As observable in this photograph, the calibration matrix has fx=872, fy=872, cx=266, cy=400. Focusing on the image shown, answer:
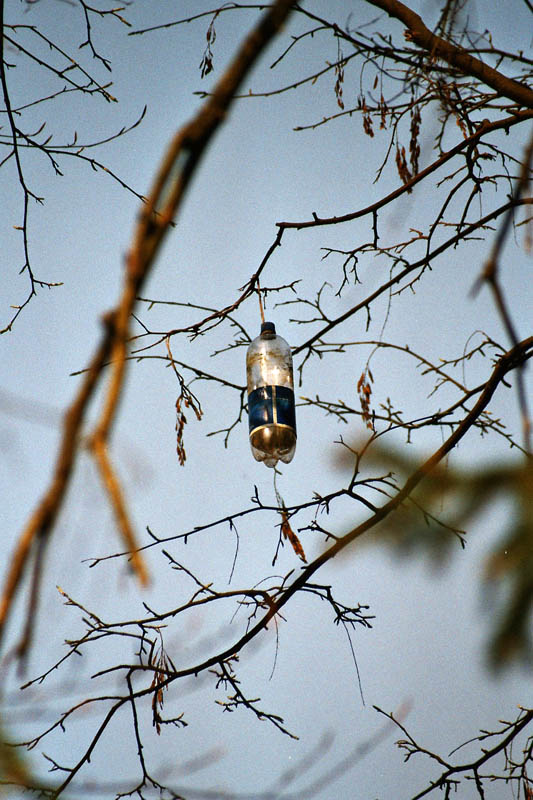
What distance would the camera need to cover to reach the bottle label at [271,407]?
282cm

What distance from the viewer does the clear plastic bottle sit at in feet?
9.28

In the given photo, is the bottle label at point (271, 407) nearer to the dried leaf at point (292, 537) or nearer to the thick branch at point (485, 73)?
the dried leaf at point (292, 537)

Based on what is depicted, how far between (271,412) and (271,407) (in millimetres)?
18

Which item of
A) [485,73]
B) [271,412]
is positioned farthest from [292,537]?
[485,73]

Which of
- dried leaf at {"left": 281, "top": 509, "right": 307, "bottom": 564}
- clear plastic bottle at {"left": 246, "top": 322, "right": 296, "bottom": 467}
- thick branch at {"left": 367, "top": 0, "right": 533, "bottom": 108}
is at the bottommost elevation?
dried leaf at {"left": 281, "top": 509, "right": 307, "bottom": 564}

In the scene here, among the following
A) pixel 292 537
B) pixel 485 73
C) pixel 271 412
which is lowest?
pixel 292 537

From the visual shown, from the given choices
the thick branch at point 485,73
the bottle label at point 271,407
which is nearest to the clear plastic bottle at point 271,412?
the bottle label at point 271,407

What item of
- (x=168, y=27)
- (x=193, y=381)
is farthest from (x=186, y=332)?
(x=168, y=27)

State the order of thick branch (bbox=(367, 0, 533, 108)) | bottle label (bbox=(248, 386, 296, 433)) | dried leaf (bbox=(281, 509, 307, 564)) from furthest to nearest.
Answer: bottle label (bbox=(248, 386, 296, 433)) < thick branch (bbox=(367, 0, 533, 108)) < dried leaf (bbox=(281, 509, 307, 564))

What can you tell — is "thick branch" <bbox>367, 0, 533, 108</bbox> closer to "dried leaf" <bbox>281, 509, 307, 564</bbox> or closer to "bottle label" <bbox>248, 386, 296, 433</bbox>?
"bottle label" <bbox>248, 386, 296, 433</bbox>

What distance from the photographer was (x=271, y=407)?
284 cm

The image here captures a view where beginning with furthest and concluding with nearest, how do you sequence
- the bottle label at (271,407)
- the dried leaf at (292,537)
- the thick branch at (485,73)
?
1. the bottle label at (271,407)
2. the thick branch at (485,73)
3. the dried leaf at (292,537)

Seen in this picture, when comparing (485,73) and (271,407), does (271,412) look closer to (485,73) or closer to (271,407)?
(271,407)

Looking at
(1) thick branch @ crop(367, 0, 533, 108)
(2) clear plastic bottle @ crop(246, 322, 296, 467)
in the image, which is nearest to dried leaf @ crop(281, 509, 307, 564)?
(2) clear plastic bottle @ crop(246, 322, 296, 467)
